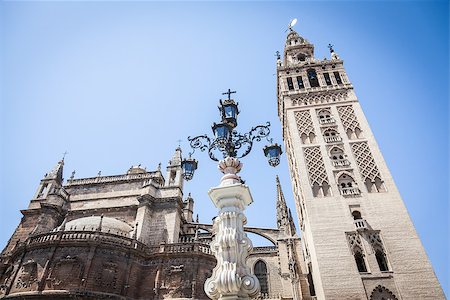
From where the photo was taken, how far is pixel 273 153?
805 centimetres

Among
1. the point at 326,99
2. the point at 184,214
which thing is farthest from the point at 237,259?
the point at 184,214

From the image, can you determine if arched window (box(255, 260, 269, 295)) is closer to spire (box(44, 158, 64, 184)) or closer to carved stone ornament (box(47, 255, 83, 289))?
carved stone ornament (box(47, 255, 83, 289))

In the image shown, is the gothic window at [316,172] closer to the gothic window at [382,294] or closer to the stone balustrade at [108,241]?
the gothic window at [382,294]

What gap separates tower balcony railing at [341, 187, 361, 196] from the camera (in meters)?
17.9

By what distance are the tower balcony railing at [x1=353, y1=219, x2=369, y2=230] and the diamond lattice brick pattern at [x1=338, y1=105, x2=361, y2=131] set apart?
25.3 ft

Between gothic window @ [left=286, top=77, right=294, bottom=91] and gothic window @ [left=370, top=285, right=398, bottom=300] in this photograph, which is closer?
gothic window @ [left=370, top=285, right=398, bottom=300]

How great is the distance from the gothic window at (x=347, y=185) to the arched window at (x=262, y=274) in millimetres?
9371

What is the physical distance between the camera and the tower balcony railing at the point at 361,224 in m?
16.1

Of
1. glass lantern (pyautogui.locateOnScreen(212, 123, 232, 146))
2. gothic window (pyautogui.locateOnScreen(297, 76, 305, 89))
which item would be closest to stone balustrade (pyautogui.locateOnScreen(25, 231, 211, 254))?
glass lantern (pyautogui.locateOnScreen(212, 123, 232, 146))

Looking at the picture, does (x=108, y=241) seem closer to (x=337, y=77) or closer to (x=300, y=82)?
(x=300, y=82)

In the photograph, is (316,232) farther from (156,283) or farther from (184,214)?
(184,214)

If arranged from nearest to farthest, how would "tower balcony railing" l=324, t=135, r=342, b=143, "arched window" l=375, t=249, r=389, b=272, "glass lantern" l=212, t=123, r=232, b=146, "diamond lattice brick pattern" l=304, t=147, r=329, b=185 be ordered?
1. "glass lantern" l=212, t=123, r=232, b=146
2. "arched window" l=375, t=249, r=389, b=272
3. "diamond lattice brick pattern" l=304, t=147, r=329, b=185
4. "tower balcony railing" l=324, t=135, r=342, b=143

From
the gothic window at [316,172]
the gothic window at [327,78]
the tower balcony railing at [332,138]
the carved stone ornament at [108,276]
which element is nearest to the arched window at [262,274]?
the gothic window at [316,172]

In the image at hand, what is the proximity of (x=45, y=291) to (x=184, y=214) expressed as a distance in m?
13.8
